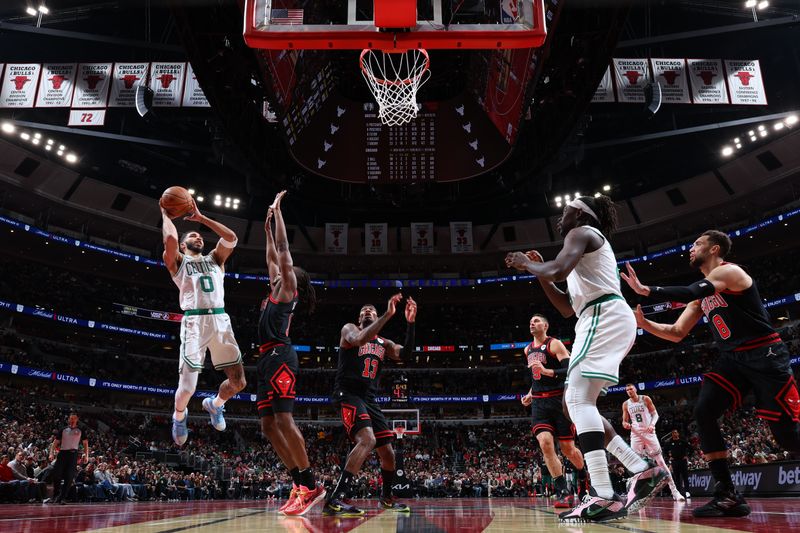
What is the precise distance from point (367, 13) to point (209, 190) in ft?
79.2

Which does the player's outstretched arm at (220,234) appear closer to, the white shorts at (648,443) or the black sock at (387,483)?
the black sock at (387,483)

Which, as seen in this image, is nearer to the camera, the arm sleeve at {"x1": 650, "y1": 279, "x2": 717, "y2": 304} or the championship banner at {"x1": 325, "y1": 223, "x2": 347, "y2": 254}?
the arm sleeve at {"x1": 650, "y1": 279, "x2": 717, "y2": 304}

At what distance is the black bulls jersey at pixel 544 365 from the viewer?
6406 millimetres

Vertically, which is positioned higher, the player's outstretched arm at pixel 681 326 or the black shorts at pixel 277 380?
the player's outstretched arm at pixel 681 326

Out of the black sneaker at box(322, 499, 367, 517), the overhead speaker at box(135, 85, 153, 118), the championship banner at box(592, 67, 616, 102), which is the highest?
the championship banner at box(592, 67, 616, 102)

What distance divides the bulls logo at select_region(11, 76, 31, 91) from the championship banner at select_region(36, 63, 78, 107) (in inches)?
13.7

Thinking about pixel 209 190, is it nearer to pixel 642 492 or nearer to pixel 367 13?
pixel 367 13

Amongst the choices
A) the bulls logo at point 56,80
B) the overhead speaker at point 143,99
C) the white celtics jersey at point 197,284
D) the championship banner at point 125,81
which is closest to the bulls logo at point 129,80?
the championship banner at point 125,81

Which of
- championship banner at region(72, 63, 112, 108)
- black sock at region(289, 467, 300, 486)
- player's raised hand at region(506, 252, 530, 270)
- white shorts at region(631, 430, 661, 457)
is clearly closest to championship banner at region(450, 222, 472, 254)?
championship banner at region(72, 63, 112, 108)

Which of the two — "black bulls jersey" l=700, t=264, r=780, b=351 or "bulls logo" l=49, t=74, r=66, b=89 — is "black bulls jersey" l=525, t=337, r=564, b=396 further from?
"bulls logo" l=49, t=74, r=66, b=89

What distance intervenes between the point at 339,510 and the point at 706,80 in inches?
568

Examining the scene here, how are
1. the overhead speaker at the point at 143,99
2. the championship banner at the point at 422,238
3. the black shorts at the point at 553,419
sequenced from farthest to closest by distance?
the championship banner at the point at 422,238, the overhead speaker at the point at 143,99, the black shorts at the point at 553,419

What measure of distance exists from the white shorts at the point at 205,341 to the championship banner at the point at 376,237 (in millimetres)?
25170

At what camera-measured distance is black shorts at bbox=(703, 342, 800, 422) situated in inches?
155
